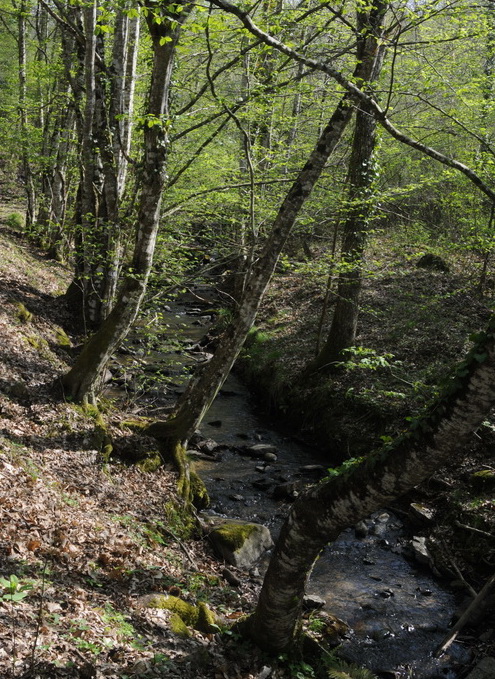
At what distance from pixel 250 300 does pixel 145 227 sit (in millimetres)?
1988

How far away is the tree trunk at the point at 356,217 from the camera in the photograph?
9.51 metres

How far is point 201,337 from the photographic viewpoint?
1714cm

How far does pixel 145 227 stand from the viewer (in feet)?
25.5

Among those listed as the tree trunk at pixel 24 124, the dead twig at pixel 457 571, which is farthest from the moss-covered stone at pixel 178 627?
the tree trunk at pixel 24 124

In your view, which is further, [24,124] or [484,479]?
[24,124]

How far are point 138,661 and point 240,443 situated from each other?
7.37 metres

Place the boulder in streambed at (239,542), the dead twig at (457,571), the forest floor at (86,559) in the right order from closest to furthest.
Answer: the forest floor at (86,559)
the dead twig at (457,571)
the boulder in streambed at (239,542)

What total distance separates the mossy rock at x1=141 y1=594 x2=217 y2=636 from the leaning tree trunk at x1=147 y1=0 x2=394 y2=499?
315 cm

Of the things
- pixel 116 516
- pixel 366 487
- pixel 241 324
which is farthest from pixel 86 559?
pixel 241 324

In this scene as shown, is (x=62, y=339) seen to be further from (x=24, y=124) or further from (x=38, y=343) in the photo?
(x=24, y=124)

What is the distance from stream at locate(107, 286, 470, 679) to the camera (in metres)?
6.25

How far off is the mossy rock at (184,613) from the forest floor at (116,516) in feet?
0.28

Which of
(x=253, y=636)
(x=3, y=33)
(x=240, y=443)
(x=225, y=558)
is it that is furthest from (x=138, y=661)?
(x=3, y=33)

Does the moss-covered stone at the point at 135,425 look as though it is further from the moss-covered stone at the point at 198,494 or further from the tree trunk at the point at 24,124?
the tree trunk at the point at 24,124
